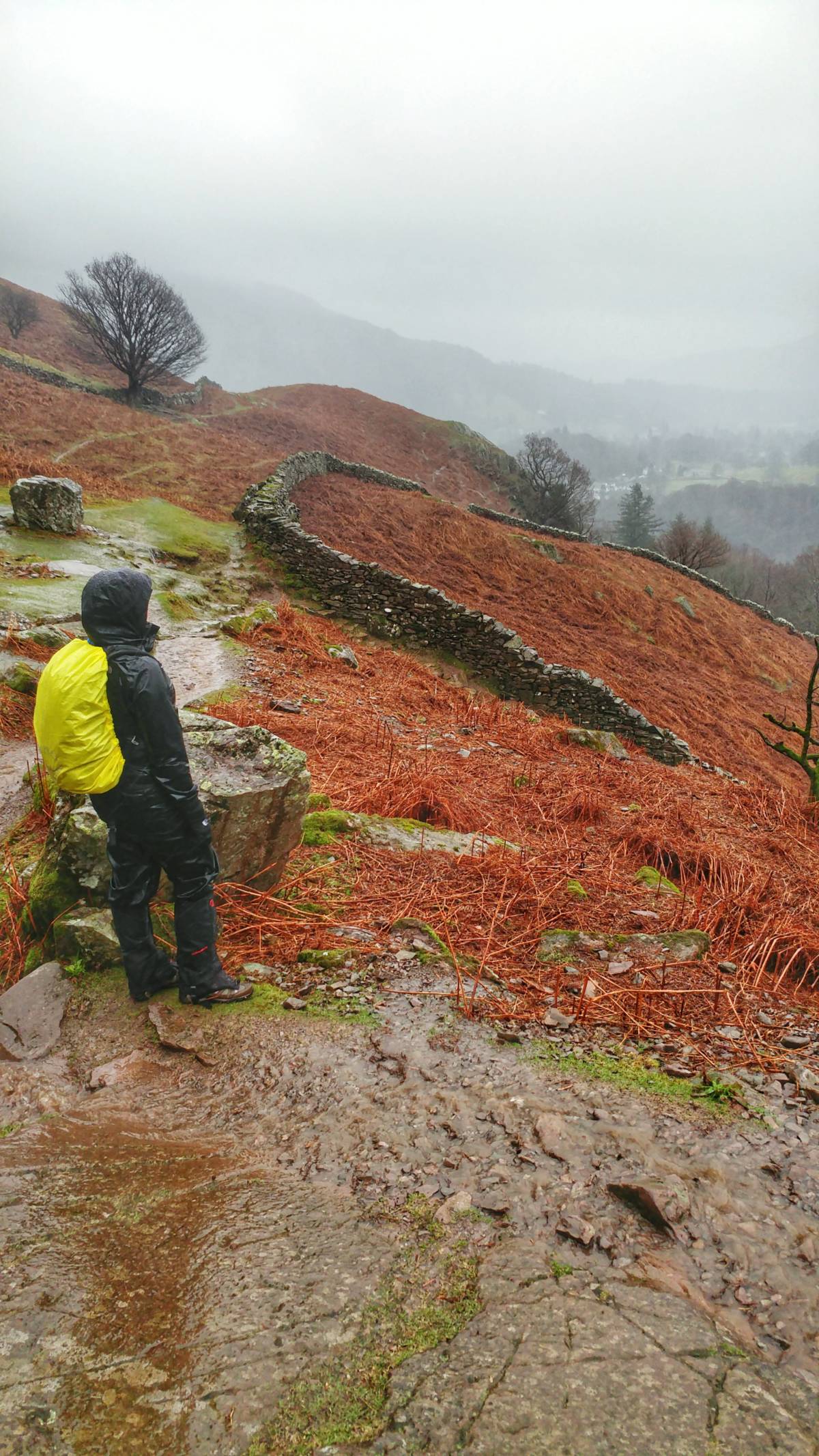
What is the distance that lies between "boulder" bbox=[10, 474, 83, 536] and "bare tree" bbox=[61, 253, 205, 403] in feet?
88.3

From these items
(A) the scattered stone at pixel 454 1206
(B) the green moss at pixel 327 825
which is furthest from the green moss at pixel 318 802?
(A) the scattered stone at pixel 454 1206

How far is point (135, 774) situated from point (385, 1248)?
2.15 metres

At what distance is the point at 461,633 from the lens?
42.8 feet

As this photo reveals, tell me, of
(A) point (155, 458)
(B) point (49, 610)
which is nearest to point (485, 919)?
(B) point (49, 610)

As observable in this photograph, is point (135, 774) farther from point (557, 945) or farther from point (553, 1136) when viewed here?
point (557, 945)

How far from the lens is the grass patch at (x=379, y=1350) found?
1333mm

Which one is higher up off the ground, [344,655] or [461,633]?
[461,633]

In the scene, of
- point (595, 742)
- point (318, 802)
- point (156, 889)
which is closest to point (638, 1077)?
point (156, 889)

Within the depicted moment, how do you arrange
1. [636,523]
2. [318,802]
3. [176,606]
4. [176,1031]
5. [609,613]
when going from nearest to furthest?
[176,1031] < [318,802] < [176,606] < [609,613] < [636,523]

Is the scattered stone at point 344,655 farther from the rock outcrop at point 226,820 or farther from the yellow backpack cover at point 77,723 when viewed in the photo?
the yellow backpack cover at point 77,723

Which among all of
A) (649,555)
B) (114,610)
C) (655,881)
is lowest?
(655,881)

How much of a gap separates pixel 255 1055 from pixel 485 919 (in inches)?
67.6

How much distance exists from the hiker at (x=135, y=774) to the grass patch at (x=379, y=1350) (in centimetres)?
166

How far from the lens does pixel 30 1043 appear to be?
9.35 feet
